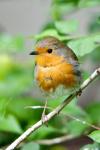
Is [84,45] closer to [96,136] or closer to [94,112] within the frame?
[96,136]

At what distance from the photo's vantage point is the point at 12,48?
3053mm

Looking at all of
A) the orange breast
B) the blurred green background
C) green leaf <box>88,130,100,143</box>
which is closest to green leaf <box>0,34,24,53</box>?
the blurred green background

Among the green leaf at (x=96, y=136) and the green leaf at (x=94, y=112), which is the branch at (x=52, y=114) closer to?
the green leaf at (x=96, y=136)

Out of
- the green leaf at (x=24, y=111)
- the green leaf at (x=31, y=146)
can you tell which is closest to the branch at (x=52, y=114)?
the green leaf at (x=31, y=146)

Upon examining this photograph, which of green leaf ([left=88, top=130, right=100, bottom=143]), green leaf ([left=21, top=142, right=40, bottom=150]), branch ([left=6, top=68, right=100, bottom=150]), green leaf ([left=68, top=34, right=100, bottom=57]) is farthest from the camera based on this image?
green leaf ([left=21, top=142, right=40, bottom=150])

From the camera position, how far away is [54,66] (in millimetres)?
2984

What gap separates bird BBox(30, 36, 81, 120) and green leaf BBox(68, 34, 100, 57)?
0.16 metres

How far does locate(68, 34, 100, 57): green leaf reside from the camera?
266 cm

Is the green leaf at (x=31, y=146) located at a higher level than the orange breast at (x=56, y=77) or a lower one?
lower

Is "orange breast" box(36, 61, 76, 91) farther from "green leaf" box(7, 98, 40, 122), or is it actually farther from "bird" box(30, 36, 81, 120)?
"green leaf" box(7, 98, 40, 122)

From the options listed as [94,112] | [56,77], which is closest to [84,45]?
[56,77]

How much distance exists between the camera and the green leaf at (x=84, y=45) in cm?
266

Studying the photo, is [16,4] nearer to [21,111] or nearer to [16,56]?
[16,56]

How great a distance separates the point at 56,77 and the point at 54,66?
8cm
